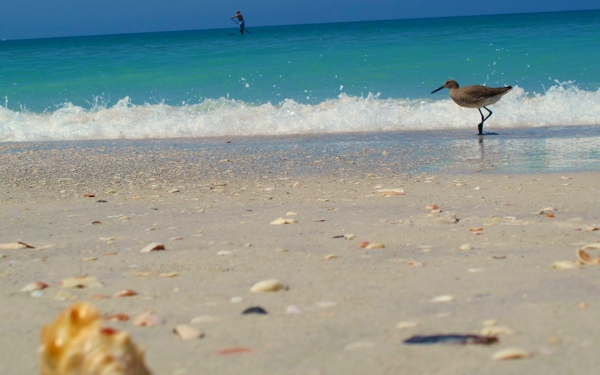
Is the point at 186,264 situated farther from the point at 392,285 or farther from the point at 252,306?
the point at 392,285

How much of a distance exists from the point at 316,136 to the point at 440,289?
7215mm

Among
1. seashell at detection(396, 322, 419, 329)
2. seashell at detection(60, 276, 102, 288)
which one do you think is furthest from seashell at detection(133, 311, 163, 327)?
seashell at detection(396, 322, 419, 329)

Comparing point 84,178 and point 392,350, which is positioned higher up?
point 392,350

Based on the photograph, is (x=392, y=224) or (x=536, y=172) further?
(x=536, y=172)

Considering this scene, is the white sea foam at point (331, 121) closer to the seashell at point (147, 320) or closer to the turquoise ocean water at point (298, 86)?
the turquoise ocean water at point (298, 86)

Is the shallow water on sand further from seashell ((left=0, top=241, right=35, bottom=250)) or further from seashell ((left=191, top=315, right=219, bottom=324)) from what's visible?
seashell ((left=191, top=315, right=219, bottom=324))

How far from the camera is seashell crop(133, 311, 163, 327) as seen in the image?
2.08 meters

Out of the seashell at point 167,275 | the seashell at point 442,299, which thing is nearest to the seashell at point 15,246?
the seashell at point 167,275

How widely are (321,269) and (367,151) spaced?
496 centimetres

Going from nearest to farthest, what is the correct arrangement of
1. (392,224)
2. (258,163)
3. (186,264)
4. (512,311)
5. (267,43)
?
Result: 1. (512,311)
2. (186,264)
3. (392,224)
4. (258,163)
5. (267,43)

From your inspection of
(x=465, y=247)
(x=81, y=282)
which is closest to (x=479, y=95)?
(x=465, y=247)

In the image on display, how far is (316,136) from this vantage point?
9.53 metres

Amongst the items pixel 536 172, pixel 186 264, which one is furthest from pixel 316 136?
pixel 186 264

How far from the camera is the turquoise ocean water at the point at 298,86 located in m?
10.5
